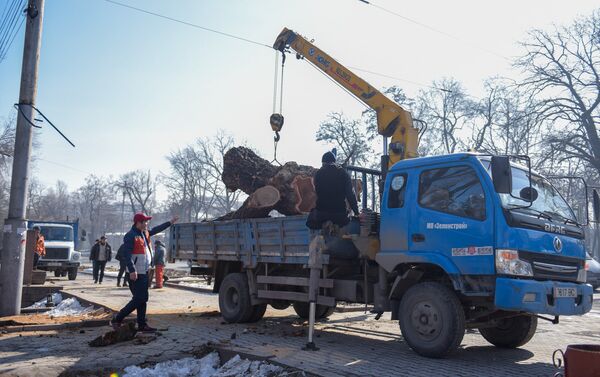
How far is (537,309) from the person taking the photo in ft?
19.5

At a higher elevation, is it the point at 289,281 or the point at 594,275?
the point at 594,275

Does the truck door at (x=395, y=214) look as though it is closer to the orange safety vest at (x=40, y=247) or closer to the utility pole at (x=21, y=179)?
the utility pole at (x=21, y=179)

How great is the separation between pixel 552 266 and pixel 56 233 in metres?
21.9

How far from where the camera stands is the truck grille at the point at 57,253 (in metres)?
22.5

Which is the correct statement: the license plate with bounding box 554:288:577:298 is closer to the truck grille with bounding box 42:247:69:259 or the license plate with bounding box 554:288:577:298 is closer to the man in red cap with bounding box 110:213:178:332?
the man in red cap with bounding box 110:213:178:332

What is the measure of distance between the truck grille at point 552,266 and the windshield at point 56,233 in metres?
21.6

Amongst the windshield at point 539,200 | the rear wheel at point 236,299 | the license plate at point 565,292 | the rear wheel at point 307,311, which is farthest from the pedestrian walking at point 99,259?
the license plate at point 565,292

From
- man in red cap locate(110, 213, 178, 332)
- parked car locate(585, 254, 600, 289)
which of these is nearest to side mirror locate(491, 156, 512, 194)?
man in red cap locate(110, 213, 178, 332)

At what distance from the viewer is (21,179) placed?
10219 millimetres

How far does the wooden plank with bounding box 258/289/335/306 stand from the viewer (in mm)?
7827

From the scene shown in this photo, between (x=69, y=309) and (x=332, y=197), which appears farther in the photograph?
(x=69, y=309)

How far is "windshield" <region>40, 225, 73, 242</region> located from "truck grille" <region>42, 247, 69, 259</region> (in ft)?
2.22

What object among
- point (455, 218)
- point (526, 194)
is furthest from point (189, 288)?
point (526, 194)

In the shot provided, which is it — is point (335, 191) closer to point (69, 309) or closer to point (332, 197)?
point (332, 197)
